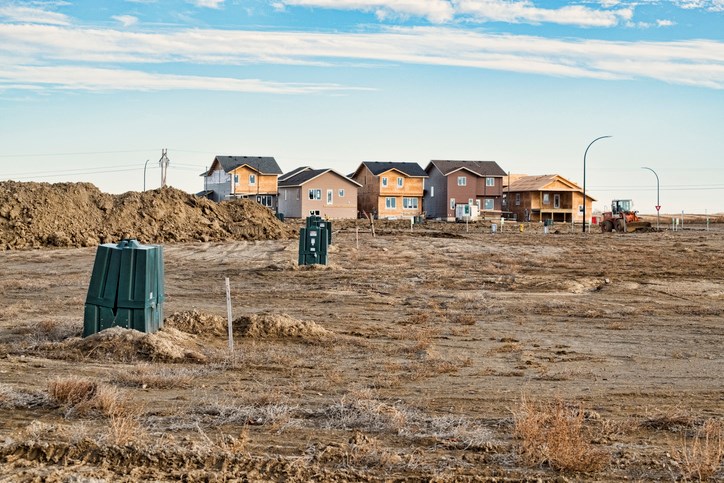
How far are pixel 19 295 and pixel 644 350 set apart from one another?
48.8 ft

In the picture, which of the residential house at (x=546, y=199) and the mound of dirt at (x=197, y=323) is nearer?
the mound of dirt at (x=197, y=323)

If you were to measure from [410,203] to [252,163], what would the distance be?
58.0ft

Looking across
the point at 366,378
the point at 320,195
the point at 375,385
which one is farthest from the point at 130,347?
the point at 320,195

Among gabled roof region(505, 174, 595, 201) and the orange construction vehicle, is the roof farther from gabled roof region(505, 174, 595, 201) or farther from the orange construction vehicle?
the orange construction vehicle

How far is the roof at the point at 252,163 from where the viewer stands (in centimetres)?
8794

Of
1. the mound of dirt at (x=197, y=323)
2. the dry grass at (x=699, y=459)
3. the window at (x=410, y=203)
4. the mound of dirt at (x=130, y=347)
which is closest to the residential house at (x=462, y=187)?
the window at (x=410, y=203)

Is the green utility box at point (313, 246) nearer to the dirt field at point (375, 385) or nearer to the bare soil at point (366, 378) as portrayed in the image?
the bare soil at point (366, 378)

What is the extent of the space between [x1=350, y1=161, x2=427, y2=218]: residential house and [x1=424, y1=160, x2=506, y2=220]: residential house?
1862 millimetres

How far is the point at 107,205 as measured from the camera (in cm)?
4756

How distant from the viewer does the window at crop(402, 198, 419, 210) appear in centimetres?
9219

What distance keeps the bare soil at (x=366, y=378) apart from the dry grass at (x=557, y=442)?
48mm

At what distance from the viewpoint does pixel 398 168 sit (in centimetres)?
9119

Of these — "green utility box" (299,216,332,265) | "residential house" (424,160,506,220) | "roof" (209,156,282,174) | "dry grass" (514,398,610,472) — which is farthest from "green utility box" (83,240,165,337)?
"residential house" (424,160,506,220)

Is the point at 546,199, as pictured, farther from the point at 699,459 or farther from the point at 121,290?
the point at 699,459
